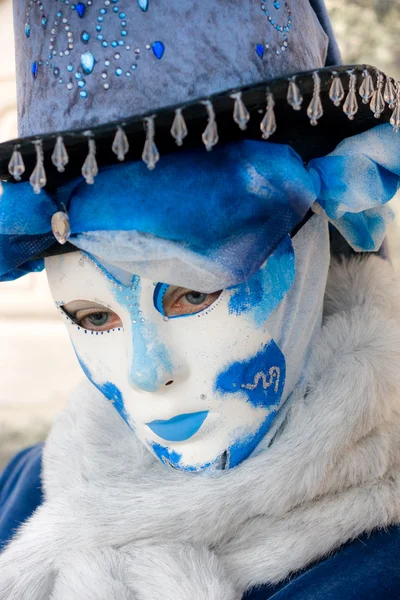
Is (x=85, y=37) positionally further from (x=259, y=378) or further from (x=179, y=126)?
(x=259, y=378)

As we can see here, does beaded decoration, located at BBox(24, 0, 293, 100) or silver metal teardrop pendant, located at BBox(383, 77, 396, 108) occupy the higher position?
beaded decoration, located at BBox(24, 0, 293, 100)

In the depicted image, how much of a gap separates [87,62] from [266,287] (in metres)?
0.45

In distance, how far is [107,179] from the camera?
106 cm

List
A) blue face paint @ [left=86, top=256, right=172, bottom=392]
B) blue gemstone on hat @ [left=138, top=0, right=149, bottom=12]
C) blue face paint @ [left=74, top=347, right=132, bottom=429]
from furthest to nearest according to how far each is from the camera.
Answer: blue face paint @ [left=74, top=347, right=132, bottom=429] → blue face paint @ [left=86, top=256, right=172, bottom=392] → blue gemstone on hat @ [left=138, top=0, right=149, bottom=12]

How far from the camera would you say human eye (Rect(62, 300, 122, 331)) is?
1.20 meters

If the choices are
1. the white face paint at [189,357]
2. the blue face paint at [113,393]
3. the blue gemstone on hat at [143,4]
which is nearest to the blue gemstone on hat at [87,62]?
the blue gemstone on hat at [143,4]

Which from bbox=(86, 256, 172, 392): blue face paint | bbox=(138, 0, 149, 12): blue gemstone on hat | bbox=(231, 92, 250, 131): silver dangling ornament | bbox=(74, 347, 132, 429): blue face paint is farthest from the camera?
bbox=(74, 347, 132, 429): blue face paint

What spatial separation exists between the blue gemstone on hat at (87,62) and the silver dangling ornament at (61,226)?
220mm

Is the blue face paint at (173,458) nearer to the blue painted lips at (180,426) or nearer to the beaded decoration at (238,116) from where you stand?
the blue painted lips at (180,426)

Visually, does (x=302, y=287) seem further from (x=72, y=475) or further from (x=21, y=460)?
(x=21, y=460)

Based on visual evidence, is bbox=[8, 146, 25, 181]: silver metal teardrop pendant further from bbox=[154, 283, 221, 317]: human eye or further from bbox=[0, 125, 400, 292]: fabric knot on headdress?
bbox=[154, 283, 221, 317]: human eye

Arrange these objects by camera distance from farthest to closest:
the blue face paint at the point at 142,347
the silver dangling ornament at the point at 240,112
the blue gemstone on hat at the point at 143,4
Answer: the blue face paint at the point at 142,347, the blue gemstone on hat at the point at 143,4, the silver dangling ornament at the point at 240,112

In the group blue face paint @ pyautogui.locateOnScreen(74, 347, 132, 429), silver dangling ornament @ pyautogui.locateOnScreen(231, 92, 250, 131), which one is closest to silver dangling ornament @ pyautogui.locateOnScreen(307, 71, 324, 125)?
silver dangling ornament @ pyautogui.locateOnScreen(231, 92, 250, 131)

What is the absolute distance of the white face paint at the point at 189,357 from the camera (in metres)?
1.13
